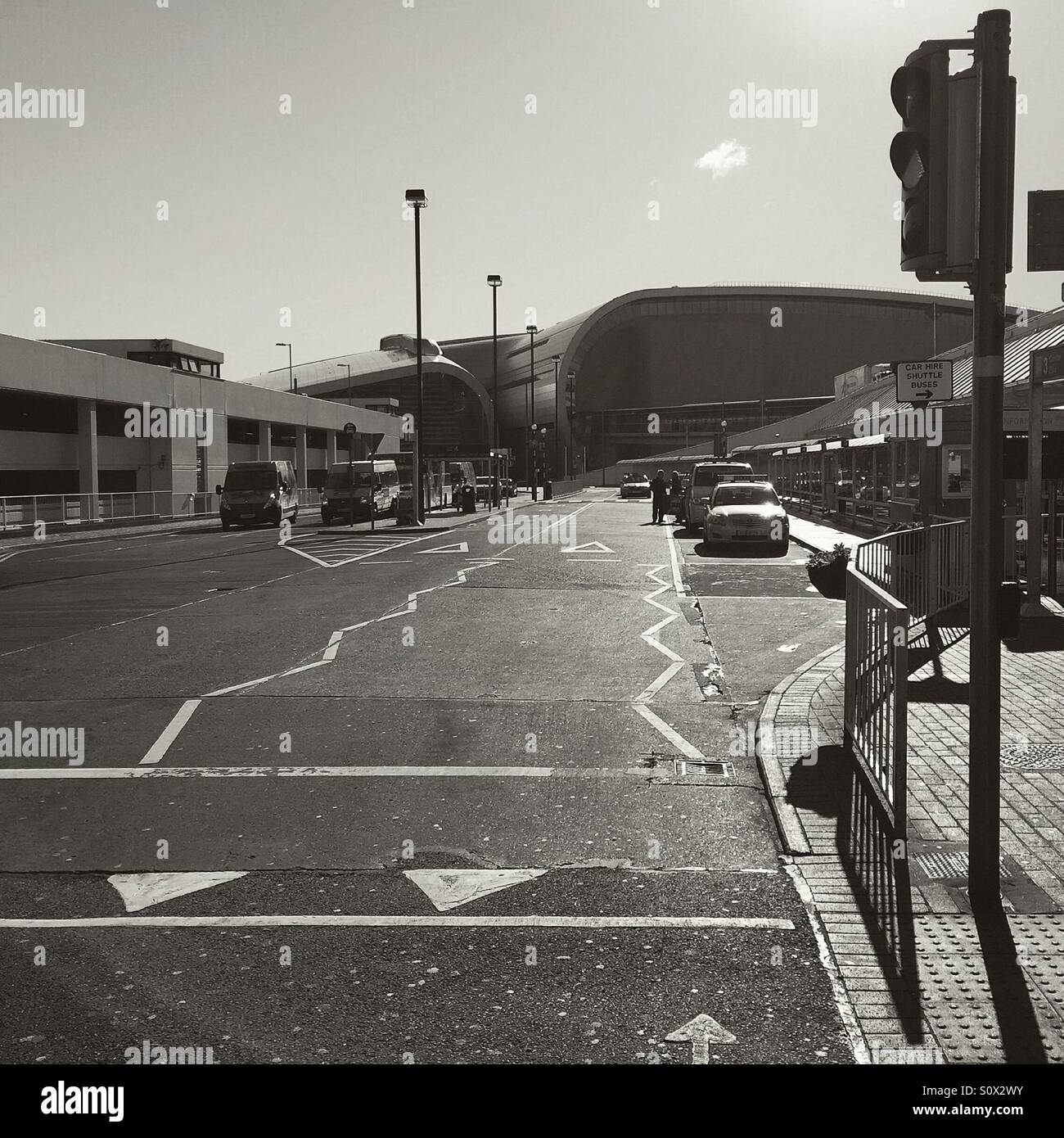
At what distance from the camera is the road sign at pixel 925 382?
9.62m

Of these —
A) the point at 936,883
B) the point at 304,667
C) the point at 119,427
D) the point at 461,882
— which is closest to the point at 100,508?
the point at 119,427

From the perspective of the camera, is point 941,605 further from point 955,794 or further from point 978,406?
point 978,406

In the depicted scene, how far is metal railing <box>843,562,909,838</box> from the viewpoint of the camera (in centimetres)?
600

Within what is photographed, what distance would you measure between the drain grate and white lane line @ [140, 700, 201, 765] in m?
5.34

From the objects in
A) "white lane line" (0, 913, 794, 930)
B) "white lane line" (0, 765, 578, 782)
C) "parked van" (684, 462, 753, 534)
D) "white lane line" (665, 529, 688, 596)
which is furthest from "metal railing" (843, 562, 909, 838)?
"parked van" (684, 462, 753, 534)

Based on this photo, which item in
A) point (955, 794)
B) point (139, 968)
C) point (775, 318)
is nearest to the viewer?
point (139, 968)

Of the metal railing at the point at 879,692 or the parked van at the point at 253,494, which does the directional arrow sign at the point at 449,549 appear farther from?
the metal railing at the point at 879,692

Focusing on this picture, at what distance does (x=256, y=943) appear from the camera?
4.83 m

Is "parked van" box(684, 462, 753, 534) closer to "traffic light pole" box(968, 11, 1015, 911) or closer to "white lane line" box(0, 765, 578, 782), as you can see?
"white lane line" box(0, 765, 578, 782)

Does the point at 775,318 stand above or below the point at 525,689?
above

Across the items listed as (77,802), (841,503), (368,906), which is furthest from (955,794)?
(841,503)

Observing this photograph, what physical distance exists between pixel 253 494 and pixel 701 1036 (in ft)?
125

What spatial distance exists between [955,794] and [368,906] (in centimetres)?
333
